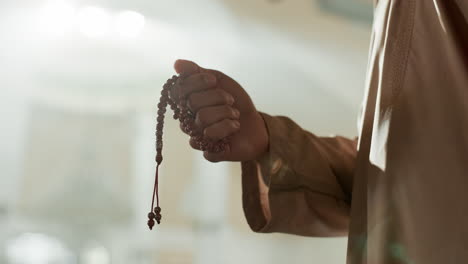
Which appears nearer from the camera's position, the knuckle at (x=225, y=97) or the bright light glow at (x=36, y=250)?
the knuckle at (x=225, y=97)

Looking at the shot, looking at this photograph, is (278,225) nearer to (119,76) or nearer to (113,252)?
(113,252)

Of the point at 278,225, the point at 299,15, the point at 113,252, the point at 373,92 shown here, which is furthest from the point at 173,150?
the point at 373,92

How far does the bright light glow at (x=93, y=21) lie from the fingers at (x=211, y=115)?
119 cm

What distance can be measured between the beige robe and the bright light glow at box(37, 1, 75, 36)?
1.22 m

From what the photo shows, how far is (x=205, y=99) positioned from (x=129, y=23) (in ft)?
4.01

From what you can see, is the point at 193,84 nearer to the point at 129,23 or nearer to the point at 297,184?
the point at 297,184

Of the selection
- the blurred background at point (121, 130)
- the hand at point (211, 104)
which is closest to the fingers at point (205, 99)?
the hand at point (211, 104)

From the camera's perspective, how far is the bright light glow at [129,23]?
1623 mm

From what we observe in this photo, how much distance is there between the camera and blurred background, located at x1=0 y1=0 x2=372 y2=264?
1.49m

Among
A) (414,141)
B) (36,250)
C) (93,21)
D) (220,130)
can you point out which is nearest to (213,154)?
(220,130)

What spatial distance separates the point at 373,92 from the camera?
0.49m

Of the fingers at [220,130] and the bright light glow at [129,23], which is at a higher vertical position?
the bright light glow at [129,23]

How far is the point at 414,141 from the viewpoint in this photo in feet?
1.42

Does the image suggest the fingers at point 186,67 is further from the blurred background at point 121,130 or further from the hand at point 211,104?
the blurred background at point 121,130
